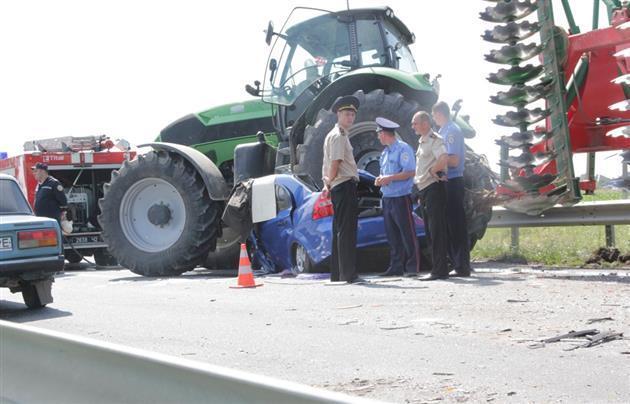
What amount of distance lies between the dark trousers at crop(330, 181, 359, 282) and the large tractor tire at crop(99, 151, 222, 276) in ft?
8.43

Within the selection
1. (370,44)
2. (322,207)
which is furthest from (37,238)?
(370,44)

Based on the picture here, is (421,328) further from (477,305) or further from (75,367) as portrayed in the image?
(75,367)

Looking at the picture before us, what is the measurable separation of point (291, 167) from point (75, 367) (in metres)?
7.90

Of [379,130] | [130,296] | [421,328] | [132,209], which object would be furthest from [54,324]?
[132,209]

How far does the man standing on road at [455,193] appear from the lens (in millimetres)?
9219

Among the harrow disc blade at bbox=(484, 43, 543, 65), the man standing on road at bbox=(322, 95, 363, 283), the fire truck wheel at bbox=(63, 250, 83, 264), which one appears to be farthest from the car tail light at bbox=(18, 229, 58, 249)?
the fire truck wheel at bbox=(63, 250, 83, 264)

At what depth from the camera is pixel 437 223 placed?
902 centimetres

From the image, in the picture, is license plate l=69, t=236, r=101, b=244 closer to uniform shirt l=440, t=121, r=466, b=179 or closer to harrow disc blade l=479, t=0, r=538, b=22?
uniform shirt l=440, t=121, r=466, b=179

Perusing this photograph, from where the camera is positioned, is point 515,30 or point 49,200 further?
point 49,200

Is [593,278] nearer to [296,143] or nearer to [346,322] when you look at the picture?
[346,322]

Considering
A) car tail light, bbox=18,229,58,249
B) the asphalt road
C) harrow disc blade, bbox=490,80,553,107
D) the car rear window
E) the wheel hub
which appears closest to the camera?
the asphalt road

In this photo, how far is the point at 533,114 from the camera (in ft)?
28.7

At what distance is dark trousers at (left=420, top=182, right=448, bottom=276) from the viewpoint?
8.93 meters

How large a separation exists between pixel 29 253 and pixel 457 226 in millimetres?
4259
